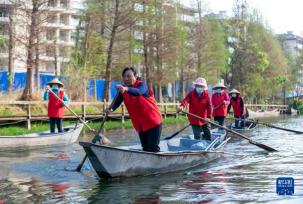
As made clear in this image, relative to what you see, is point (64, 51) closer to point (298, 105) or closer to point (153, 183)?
point (153, 183)

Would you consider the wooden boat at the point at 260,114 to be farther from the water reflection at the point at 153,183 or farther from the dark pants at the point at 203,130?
the water reflection at the point at 153,183

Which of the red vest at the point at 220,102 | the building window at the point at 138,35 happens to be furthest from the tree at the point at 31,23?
the building window at the point at 138,35

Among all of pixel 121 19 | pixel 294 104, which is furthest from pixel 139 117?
pixel 294 104

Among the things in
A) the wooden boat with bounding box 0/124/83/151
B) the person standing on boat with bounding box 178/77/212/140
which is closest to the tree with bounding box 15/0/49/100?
Answer: the wooden boat with bounding box 0/124/83/151

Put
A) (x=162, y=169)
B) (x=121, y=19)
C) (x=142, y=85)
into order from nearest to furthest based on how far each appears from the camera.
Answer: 1. (x=142, y=85)
2. (x=162, y=169)
3. (x=121, y=19)

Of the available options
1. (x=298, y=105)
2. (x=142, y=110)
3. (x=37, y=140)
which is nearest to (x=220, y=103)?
(x=37, y=140)

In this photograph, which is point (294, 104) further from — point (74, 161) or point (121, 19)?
point (74, 161)

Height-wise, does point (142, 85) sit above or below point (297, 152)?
above

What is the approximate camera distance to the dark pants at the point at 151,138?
35.0 feet

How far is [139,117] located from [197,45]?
3961cm

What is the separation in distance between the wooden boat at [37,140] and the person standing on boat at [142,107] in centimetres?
627

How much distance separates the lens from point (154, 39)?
1543 inches

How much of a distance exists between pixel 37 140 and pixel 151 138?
6.82 metres

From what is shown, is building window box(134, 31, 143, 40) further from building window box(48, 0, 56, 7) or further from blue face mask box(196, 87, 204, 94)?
blue face mask box(196, 87, 204, 94)
